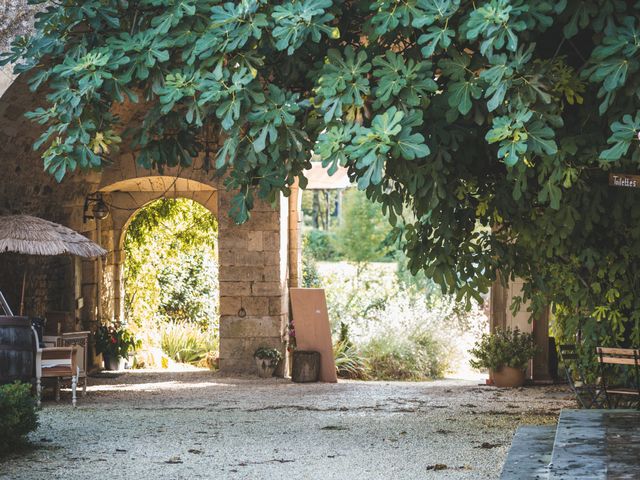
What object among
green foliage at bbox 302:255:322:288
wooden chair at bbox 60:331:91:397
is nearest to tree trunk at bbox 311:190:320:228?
green foliage at bbox 302:255:322:288

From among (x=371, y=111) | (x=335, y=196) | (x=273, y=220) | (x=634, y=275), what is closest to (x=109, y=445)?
(x=371, y=111)

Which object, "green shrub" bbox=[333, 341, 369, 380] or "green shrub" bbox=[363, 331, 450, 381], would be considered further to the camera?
"green shrub" bbox=[363, 331, 450, 381]

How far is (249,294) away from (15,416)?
5.72m

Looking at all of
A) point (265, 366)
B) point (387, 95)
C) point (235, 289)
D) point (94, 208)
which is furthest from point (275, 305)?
point (387, 95)

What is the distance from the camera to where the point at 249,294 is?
39.5 feet

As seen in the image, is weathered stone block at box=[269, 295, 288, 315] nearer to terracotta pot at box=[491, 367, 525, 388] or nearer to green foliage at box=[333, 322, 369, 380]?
green foliage at box=[333, 322, 369, 380]

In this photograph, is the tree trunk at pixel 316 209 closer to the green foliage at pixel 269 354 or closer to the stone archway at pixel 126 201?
the stone archway at pixel 126 201

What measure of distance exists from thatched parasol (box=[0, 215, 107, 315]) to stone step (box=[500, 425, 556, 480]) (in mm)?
4961

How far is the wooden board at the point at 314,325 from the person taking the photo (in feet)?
39.3

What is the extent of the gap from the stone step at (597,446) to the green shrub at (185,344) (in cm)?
952

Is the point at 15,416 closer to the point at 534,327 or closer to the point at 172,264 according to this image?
the point at 534,327

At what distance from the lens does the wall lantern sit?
39.9 feet

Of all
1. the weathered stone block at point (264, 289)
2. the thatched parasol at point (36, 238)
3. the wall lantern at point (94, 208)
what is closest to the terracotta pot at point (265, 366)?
the weathered stone block at point (264, 289)

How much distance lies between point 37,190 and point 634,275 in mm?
6364
